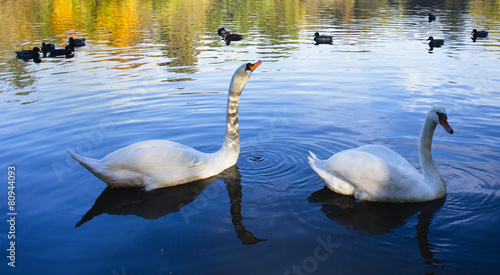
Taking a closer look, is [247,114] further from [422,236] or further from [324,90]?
[422,236]

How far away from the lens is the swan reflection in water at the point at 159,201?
6508 millimetres

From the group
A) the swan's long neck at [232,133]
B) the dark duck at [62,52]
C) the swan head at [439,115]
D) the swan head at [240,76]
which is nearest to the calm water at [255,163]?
the swan's long neck at [232,133]

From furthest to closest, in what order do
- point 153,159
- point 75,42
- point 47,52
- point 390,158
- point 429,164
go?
point 75,42 → point 47,52 → point 153,159 → point 390,158 → point 429,164

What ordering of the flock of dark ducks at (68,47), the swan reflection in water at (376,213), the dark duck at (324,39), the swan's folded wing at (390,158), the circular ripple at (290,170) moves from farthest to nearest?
1. the dark duck at (324,39)
2. the flock of dark ducks at (68,47)
3. the swan's folded wing at (390,158)
4. the circular ripple at (290,170)
5. the swan reflection in water at (376,213)

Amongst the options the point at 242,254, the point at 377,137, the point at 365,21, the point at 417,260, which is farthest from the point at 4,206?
the point at 365,21

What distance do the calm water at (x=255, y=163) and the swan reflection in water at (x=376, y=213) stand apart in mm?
27

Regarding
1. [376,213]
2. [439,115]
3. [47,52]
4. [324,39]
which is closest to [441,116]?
[439,115]

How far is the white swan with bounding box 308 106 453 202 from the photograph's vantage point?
646 centimetres

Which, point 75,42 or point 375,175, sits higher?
point 75,42

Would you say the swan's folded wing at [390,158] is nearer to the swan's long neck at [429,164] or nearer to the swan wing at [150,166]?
the swan's long neck at [429,164]

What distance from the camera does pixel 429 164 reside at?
264 inches

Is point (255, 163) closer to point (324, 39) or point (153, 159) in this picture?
point (153, 159)

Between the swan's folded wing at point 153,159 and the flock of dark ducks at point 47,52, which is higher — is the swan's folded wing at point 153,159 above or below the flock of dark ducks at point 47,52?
below

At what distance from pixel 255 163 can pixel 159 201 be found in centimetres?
216
